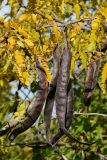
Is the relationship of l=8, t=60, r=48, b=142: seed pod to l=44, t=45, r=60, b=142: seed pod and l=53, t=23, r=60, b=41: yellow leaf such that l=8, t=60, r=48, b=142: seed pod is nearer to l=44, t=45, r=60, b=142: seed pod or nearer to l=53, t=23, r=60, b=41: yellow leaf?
l=44, t=45, r=60, b=142: seed pod

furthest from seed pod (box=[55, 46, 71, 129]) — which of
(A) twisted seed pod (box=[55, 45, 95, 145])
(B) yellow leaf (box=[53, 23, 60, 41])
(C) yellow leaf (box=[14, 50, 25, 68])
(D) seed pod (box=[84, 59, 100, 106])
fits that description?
(D) seed pod (box=[84, 59, 100, 106])

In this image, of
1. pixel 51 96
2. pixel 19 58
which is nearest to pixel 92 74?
pixel 51 96

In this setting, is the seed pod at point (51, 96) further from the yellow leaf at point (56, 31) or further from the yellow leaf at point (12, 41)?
the yellow leaf at point (12, 41)

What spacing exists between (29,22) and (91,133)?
256cm

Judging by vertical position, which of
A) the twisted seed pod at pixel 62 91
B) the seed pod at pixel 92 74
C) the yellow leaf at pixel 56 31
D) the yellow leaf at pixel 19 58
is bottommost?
the seed pod at pixel 92 74

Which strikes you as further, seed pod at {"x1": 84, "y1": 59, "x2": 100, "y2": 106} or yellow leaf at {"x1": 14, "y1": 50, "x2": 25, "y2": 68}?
seed pod at {"x1": 84, "y1": 59, "x2": 100, "y2": 106}

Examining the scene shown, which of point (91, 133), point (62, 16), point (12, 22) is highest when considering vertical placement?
point (12, 22)

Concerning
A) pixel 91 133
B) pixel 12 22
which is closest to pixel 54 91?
pixel 12 22

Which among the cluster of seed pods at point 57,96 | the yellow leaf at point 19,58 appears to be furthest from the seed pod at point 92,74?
the yellow leaf at point 19,58

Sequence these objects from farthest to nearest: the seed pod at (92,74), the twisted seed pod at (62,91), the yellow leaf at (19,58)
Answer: the seed pod at (92,74) < the twisted seed pod at (62,91) < the yellow leaf at (19,58)

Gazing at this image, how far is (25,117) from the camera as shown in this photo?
116 inches

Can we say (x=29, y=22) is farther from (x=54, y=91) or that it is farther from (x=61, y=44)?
(x=54, y=91)

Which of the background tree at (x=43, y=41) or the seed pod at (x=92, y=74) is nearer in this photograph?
the background tree at (x=43, y=41)

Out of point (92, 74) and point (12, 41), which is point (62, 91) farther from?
point (92, 74)
